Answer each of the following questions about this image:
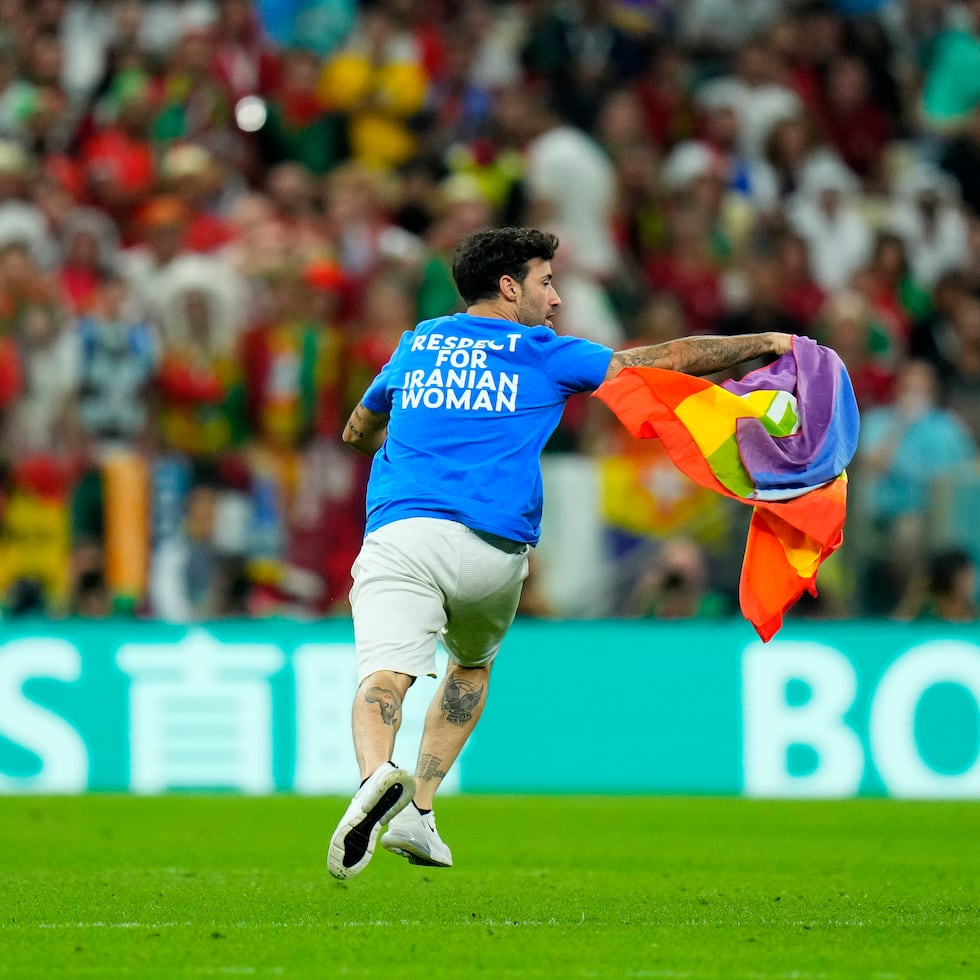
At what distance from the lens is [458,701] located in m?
7.62

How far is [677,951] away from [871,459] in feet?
25.5

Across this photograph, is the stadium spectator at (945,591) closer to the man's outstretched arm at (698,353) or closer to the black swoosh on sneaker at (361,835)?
the man's outstretched arm at (698,353)

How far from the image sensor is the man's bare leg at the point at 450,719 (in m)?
7.56

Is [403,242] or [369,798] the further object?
[403,242]

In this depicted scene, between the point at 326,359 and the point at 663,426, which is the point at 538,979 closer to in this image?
the point at 663,426

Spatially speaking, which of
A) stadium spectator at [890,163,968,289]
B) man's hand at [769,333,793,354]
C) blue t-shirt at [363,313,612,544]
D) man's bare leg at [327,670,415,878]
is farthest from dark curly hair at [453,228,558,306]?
stadium spectator at [890,163,968,289]

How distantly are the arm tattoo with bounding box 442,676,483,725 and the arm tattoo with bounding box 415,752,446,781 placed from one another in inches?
6.0

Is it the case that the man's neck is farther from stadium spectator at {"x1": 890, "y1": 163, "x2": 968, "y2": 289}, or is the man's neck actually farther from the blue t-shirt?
stadium spectator at {"x1": 890, "y1": 163, "x2": 968, "y2": 289}

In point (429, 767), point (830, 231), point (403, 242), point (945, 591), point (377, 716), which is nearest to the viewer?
point (377, 716)

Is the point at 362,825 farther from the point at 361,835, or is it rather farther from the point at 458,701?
the point at 458,701

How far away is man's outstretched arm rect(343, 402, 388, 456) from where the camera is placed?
25.3 ft

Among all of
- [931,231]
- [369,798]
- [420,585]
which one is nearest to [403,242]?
[931,231]

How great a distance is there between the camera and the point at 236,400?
14.3 metres

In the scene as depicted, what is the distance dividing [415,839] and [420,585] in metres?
0.88
